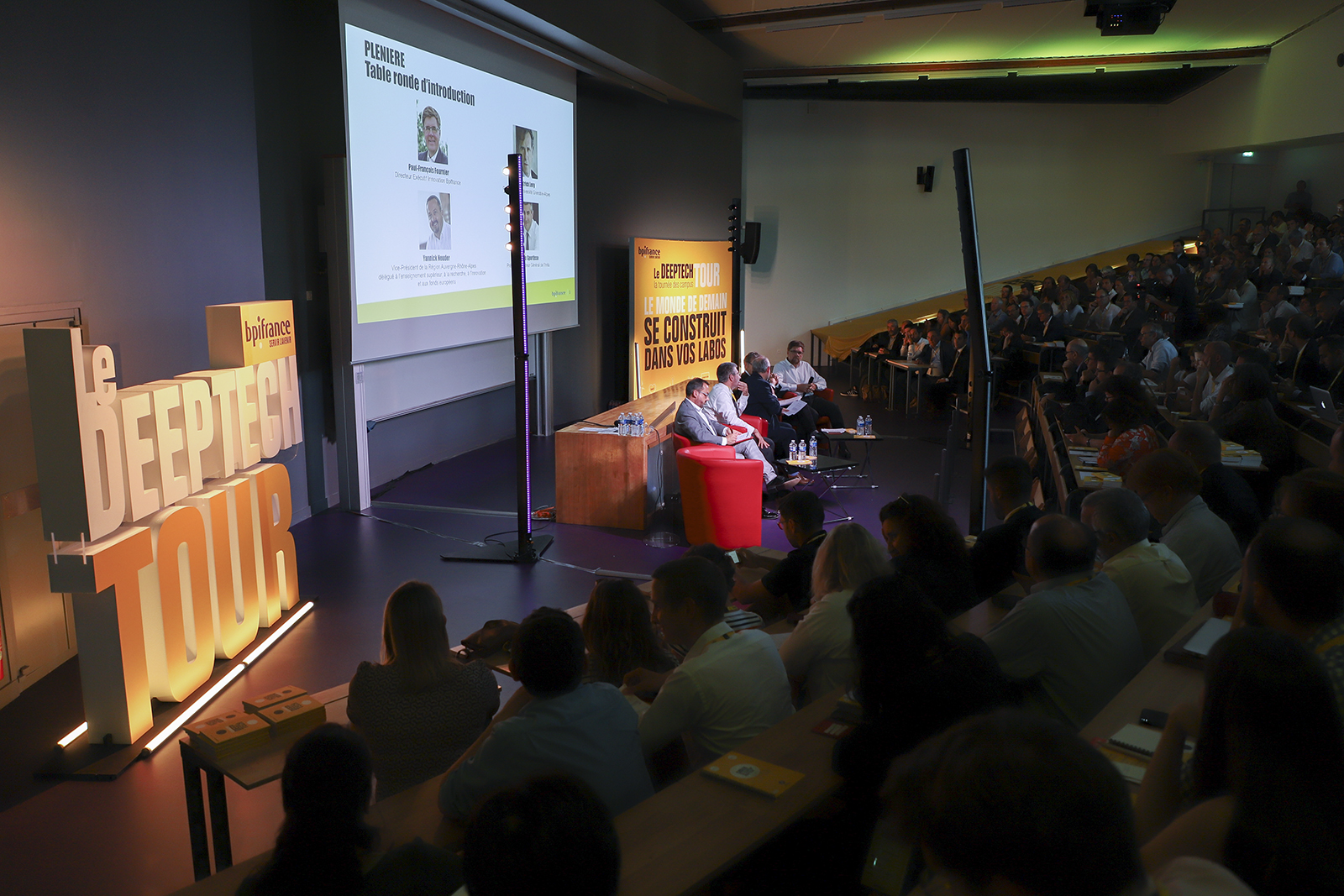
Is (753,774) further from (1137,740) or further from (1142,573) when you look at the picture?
(1142,573)

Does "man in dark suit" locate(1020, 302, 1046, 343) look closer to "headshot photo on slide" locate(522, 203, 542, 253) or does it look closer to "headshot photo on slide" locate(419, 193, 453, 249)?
"headshot photo on slide" locate(522, 203, 542, 253)

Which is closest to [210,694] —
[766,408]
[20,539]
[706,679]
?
[20,539]

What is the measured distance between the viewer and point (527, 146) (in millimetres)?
8641

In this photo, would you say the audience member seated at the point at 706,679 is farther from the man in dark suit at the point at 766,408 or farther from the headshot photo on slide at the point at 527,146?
the headshot photo on slide at the point at 527,146

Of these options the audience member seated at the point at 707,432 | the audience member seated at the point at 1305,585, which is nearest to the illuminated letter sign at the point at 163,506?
the audience member seated at the point at 707,432

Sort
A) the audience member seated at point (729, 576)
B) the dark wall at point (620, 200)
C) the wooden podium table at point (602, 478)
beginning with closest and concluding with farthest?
the audience member seated at point (729, 576)
the wooden podium table at point (602, 478)
the dark wall at point (620, 200)

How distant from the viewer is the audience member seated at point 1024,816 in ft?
3.16

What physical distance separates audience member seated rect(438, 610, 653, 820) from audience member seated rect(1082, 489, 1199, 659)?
1.85 metres

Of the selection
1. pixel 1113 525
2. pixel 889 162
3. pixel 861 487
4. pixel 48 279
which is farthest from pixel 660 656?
pixel 889 162

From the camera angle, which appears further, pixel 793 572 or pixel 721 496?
pixel 721 496

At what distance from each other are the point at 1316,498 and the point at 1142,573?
55 cm

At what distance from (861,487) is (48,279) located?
6213mm

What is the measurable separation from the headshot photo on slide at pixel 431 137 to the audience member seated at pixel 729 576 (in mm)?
4544

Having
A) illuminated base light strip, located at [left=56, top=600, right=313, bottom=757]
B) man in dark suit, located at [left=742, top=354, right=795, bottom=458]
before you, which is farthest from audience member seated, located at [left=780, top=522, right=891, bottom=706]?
man in dark suit, located at [left=742, top=354, right=795, bottom=458]
